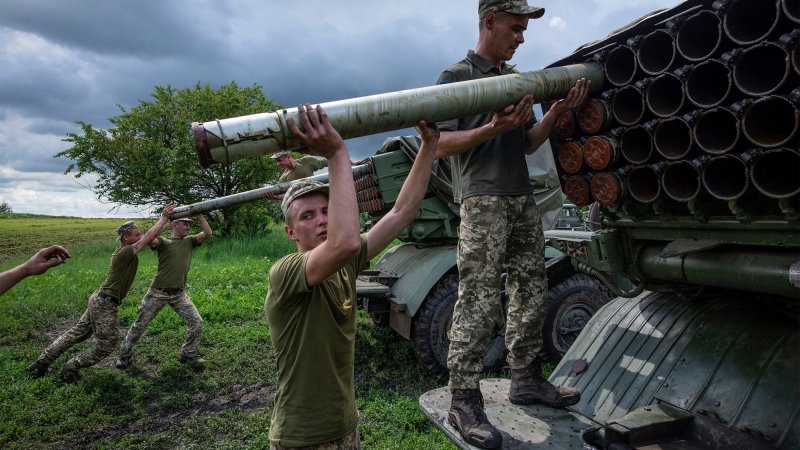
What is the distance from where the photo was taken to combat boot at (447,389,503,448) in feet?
9.74

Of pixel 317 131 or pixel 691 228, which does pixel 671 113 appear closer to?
pixel 691 228

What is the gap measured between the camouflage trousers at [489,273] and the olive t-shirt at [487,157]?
7 centimetres

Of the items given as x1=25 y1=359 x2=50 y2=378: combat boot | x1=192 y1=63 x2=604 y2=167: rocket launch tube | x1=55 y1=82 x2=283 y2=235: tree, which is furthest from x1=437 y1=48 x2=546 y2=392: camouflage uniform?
x1=55 y1=82 x2=283 y2=235: tree

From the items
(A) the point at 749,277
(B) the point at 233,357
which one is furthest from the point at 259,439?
(A) the point at 749,277

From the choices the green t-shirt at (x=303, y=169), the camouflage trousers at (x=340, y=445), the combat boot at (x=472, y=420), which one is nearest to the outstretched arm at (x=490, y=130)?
the combat boot at (x=472, y=420)

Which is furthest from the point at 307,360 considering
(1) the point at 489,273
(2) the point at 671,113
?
(2) the point at 671,113

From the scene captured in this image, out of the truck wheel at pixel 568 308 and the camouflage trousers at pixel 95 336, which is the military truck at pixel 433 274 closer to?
the truck wheel at pixel 568 308

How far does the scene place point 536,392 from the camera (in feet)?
11.5

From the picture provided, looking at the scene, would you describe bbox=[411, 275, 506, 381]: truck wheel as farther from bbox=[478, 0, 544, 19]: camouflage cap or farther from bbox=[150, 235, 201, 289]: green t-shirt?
bbox=[150, 235, 201, 289]: green t-shirt

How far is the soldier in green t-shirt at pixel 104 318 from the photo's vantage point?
7.37 metres

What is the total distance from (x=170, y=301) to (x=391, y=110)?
22.0 ft

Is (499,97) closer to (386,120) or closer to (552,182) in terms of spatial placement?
(386,120)

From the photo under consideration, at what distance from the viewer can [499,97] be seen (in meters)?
2.78

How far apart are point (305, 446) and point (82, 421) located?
491 centimetres
